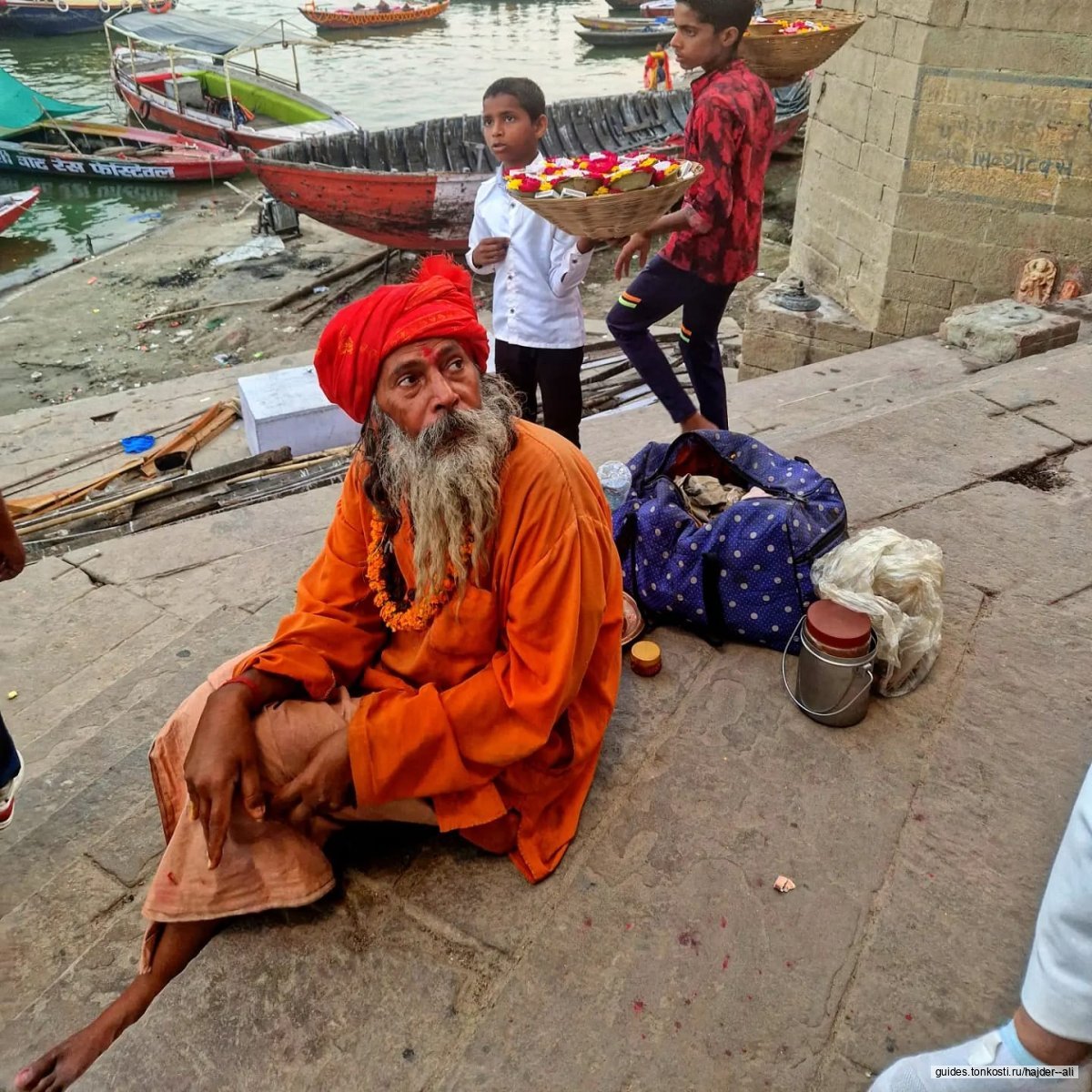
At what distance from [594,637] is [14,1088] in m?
1.53

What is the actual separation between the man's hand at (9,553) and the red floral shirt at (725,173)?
264 cm

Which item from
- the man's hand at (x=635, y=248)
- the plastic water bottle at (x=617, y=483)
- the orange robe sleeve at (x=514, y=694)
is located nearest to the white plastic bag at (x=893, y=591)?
the plastic water bottle at (x=617, y=483)

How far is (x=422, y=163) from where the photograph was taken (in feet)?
45.8

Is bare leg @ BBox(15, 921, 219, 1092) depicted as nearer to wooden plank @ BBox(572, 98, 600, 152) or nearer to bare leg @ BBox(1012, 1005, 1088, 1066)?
bare leg @ BBox(1012, 1005, 1088, 1066)

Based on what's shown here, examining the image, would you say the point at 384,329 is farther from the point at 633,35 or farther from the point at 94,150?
the point at 633,35

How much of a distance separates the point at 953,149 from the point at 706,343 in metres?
3.02

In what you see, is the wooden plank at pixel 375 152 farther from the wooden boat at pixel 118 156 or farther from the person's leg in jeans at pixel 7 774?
the person's leg in jeans at pixel 7 774

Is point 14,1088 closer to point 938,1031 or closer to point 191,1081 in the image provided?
point 191,1081

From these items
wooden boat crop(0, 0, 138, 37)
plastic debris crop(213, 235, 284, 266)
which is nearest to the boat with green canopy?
plastic debris crop(213, 235, 284, 266)

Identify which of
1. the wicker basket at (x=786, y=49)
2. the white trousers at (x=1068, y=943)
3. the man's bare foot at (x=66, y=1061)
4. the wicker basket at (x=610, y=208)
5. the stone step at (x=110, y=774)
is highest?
the wicker basket at (x=786, y=49)

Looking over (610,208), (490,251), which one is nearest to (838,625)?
(610,208)

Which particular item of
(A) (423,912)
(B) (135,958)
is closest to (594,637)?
(A) (423,912)

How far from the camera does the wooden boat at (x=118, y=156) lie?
17672 millimetres

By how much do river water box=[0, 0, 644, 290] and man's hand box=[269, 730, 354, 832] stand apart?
15.3 metres
